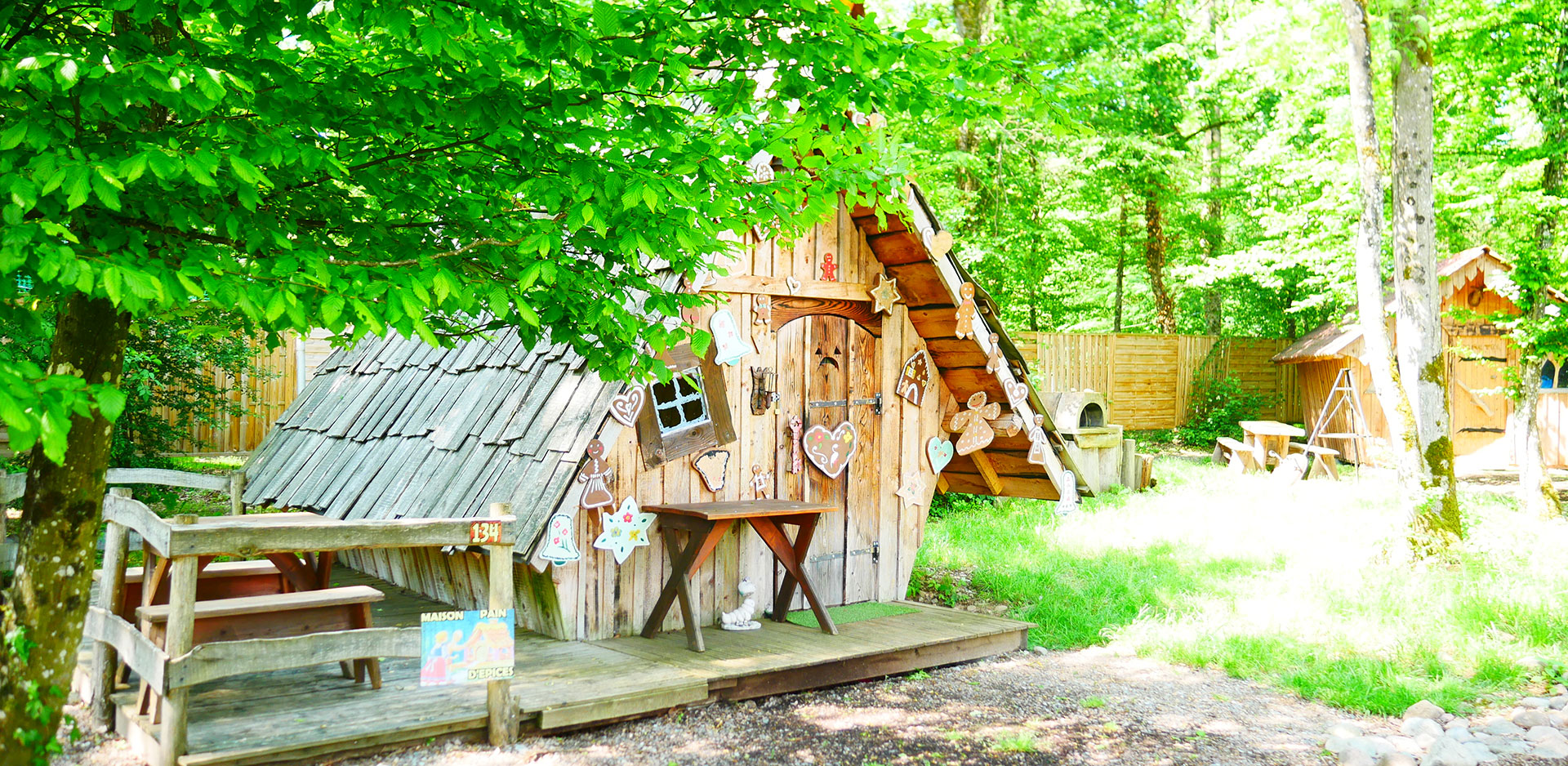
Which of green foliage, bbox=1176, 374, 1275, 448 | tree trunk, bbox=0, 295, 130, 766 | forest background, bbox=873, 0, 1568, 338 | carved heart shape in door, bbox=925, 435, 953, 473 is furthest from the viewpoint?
green foliage, bbox=1176, 374, 1275, 448

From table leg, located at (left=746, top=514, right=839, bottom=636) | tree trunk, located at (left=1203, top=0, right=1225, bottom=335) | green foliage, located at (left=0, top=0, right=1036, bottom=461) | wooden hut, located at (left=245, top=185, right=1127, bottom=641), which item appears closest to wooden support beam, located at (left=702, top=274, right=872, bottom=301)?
wooden hut, located at (left=245, top=185, right=1127, bottom=641)

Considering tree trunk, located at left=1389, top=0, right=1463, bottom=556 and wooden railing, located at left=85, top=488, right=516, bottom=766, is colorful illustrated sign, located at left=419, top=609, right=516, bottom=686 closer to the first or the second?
wooden railing, located at left=85, top=488, right=516, bottom=766

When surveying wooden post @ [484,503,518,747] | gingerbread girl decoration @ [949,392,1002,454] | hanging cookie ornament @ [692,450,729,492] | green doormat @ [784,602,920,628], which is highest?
gingerbread girl decoration @ [949,392,1002,454]

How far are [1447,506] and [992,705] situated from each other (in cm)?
466

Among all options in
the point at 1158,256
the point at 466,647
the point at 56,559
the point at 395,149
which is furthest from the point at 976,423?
the point at 1158,256

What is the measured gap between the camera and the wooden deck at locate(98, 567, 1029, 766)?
4.23 m

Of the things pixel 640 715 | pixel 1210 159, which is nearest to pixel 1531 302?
pixel 640 715

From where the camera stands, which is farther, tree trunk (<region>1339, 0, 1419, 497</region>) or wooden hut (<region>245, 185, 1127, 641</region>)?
tree trunk (<region>1339, 0, 1419, 497</region>)

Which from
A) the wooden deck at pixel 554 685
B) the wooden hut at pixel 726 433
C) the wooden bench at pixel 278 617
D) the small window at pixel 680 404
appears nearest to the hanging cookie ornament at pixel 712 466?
the wooden hut at pixel 726 433

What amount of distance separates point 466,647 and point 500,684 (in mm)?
282

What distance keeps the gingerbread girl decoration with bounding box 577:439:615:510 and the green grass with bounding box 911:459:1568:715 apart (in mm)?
3196

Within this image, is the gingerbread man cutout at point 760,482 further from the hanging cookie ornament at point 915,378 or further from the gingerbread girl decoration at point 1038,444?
the gingerbread girl decoration at point 1038,444

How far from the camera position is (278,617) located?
4.76 meters

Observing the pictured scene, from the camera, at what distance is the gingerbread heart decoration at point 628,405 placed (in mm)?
5516
